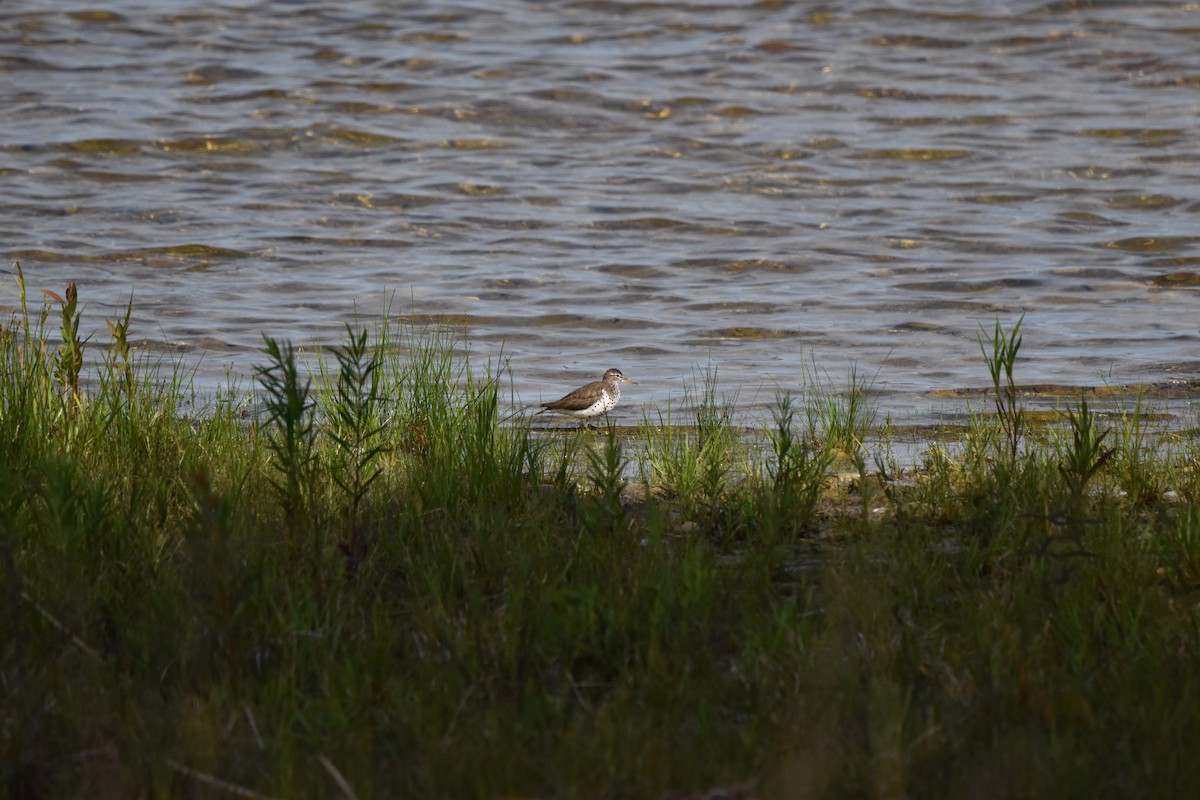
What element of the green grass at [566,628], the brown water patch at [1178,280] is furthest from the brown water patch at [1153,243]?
the green grass at [566,628]

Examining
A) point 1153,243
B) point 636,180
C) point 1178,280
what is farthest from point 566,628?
point 636,180

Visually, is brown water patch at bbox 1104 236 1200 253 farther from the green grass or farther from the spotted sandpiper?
the green grass

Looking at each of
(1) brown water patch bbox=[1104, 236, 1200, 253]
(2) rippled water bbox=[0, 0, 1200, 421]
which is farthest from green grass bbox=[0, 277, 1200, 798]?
(1) brown water patch bbox=[1104, 236, 1200, 253]

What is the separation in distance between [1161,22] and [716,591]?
17265 mm

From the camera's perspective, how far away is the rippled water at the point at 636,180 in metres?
10.1

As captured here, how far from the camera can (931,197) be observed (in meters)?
14.0

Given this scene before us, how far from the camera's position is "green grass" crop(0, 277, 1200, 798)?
3021 mm

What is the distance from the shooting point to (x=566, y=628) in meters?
3.60

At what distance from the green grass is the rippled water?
348 centimetres

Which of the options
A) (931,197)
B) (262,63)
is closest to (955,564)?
(931,197)

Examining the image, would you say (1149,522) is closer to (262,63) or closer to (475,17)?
(262,63)

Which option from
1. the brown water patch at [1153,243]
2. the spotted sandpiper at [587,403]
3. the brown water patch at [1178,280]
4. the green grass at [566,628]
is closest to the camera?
the green grass at [566,628]

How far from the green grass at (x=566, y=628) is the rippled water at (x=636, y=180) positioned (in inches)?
137

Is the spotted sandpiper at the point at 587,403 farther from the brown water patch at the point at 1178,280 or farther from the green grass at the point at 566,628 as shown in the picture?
the brown water patch at the point at 1178,280
